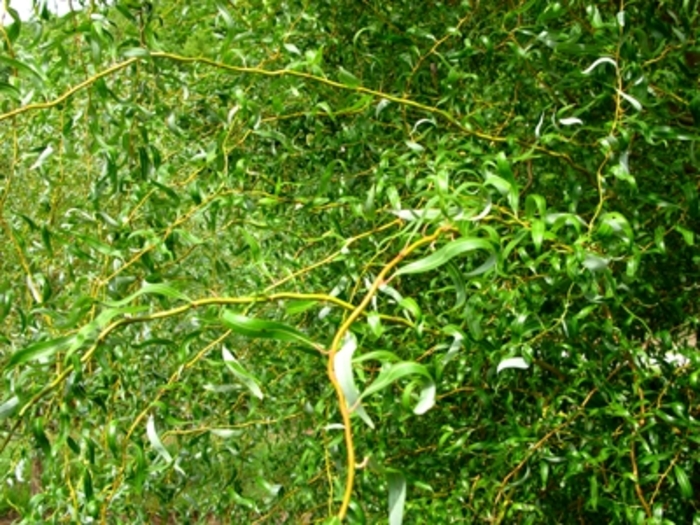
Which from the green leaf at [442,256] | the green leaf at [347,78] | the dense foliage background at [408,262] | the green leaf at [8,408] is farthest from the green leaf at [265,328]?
the green leaf at [347,78]

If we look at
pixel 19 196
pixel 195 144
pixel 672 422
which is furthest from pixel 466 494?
pixel 19 196

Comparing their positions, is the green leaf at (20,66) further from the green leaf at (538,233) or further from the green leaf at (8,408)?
the green leaf at (538,233)

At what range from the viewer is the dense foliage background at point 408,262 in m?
1.01

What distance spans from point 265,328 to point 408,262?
764 mm

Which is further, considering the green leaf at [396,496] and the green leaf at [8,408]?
the green leaf at [8,408]

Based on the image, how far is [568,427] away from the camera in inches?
54.5

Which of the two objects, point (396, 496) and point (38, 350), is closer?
point (396, 496)

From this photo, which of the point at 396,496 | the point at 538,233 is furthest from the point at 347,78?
the point at 396,496

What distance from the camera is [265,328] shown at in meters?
0.63

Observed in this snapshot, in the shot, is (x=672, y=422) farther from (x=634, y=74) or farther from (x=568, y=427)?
(x=634, y=74)

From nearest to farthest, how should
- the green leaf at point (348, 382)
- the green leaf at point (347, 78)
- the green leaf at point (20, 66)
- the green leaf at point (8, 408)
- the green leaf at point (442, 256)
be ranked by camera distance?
the green leaf at point (348, 382) → the green leaf at point (442, 256) → the green leaf at point (8, 408) → the green leaf at point (20, 66) → the green leaf at point (347, 78)

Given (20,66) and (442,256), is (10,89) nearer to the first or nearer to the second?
(20,66)

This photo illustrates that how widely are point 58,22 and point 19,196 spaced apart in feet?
7.56

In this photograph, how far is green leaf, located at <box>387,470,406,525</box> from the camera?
0.55m
